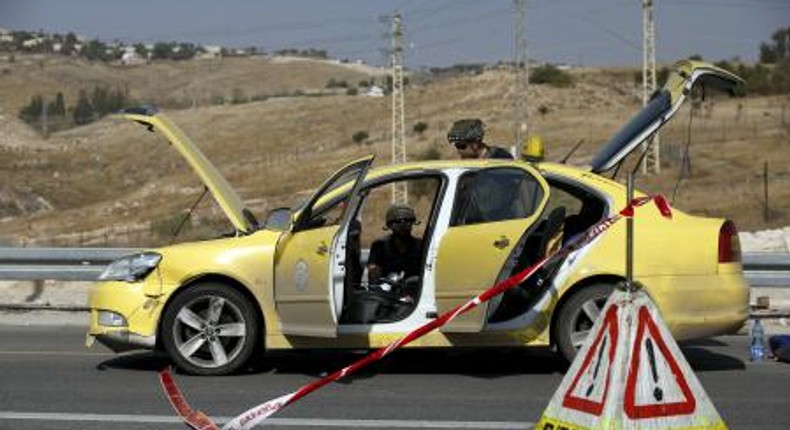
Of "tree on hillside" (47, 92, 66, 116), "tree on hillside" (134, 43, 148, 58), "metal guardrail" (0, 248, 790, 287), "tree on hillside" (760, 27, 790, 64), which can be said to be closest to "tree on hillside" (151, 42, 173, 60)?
"tree on hillside" (134, 43, 148, 58)

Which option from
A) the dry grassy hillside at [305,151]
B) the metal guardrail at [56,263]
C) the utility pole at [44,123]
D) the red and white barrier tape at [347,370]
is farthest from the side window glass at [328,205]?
the utility pole at [44,123]

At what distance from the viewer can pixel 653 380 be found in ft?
17.4

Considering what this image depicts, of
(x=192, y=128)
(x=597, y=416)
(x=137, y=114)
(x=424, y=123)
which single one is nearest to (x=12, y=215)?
(x=424, y=123)

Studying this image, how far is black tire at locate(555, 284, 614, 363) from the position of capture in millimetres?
8547

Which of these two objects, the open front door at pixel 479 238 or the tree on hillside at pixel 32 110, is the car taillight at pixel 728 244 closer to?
the open front door at pixel 479 238

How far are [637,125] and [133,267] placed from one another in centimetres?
377

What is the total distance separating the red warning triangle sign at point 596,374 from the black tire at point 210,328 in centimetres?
367

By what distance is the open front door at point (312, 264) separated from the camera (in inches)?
332

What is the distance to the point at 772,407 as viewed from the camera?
301 inches

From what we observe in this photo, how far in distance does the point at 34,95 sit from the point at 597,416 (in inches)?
5042

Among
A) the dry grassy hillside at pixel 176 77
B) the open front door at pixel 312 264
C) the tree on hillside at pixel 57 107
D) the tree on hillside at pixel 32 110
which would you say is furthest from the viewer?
the dry grassy hillside at pixel 176 77

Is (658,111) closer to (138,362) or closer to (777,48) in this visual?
(138,362)

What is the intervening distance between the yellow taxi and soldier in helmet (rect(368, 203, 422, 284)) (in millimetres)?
447

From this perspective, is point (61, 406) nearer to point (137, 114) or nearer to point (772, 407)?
point (137, 114)
